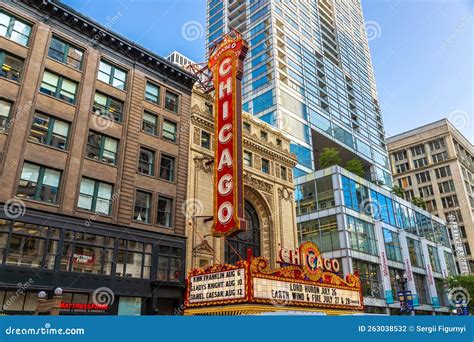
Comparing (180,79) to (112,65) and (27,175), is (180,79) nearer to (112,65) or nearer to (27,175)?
(112,65)

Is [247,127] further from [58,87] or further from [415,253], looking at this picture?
[415,253]

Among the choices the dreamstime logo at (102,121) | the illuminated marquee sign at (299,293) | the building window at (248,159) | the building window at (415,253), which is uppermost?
the building window at (248,159)

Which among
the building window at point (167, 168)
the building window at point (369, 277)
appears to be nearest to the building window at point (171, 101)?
the building window at point (167, 168)

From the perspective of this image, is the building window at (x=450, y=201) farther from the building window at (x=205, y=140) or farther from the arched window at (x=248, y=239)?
the building window at (x=205, y=140)

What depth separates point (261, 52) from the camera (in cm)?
7862

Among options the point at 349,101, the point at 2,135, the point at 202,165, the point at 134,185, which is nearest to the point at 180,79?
the point at 202,165

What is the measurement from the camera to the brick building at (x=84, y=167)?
71.6 ft

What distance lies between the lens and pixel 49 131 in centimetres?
2433

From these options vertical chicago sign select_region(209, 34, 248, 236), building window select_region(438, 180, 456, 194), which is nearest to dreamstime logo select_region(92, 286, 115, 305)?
vertical chicago sign select_region(209, 34, 248, 236)

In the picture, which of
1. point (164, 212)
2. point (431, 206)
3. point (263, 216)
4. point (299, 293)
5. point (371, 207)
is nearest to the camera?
point (299, 293)

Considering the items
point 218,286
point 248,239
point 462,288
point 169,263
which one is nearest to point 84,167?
point 169,263

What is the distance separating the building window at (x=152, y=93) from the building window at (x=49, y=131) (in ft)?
25.1

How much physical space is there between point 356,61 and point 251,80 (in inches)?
1590

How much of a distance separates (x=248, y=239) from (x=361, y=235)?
1996 cm
